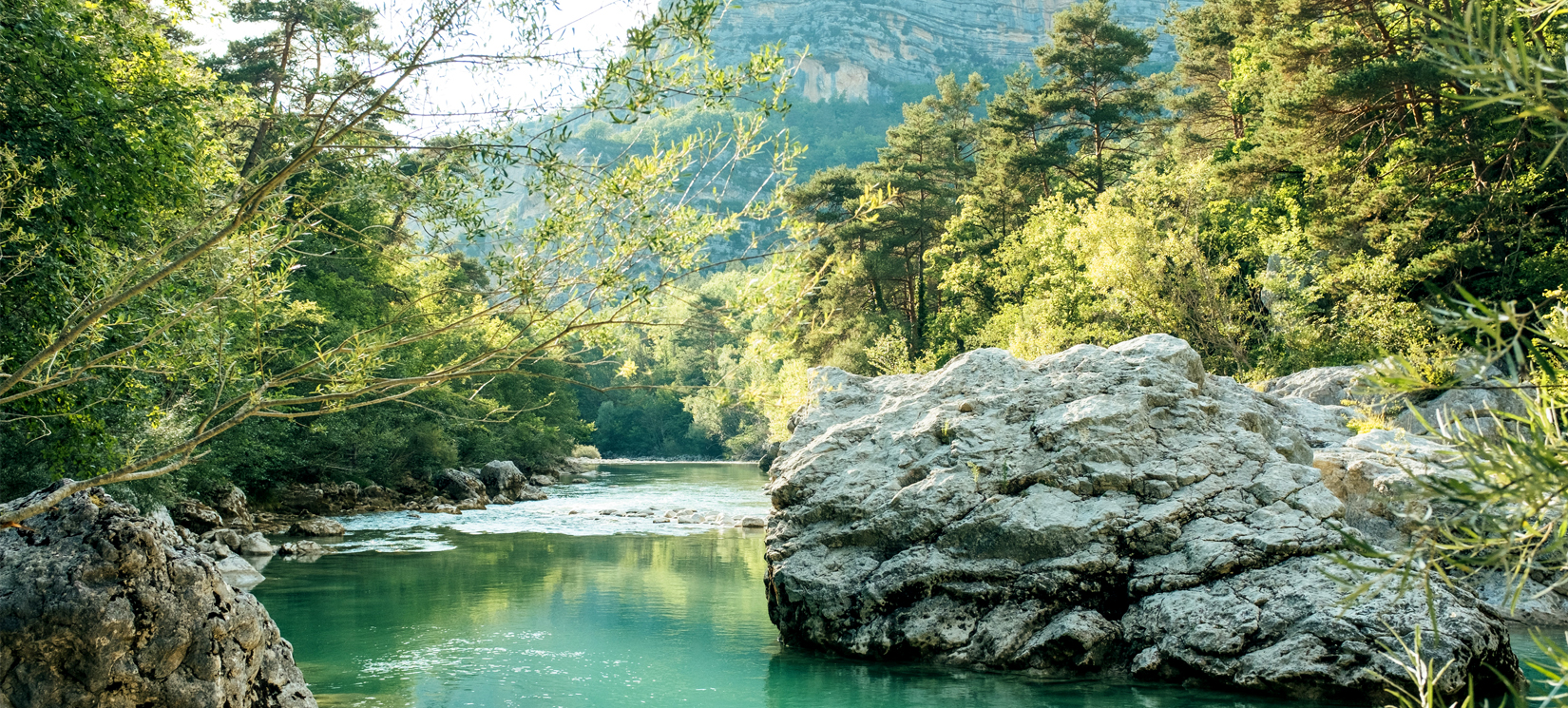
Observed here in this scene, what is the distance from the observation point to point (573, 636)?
39.4 ft

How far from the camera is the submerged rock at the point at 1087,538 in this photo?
9.13 metres

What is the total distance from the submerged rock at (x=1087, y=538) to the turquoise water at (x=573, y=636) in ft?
1.53

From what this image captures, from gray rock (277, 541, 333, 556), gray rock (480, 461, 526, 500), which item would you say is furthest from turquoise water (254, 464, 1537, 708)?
gray rock (480, 461, 526, 500)

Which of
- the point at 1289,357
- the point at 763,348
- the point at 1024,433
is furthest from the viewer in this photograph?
the point at 1289,357

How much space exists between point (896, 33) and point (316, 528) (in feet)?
529

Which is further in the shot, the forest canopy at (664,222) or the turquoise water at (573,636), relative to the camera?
the turquoise water at (573,636)

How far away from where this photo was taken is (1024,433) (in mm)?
11523

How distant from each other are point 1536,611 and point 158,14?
16.6 metres

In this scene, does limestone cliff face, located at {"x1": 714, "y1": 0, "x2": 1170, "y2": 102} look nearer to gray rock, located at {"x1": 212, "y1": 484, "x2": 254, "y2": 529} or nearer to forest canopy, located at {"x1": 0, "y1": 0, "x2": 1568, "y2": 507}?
forest canopy, located at {"x1": 0, "y1": 0, "x2": 1568, "y2": 507}

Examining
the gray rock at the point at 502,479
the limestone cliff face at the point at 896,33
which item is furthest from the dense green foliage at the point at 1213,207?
the limestone cliff face at the point at 896,33

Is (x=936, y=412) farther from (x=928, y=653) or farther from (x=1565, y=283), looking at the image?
(x=1565, y=283)

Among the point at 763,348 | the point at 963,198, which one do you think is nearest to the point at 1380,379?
the point at 763,348

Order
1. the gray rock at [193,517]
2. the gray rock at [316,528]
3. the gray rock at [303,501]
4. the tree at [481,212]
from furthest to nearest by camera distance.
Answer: the gray rock at [303,501], the gray rock at [316,528], the gray rock at [193,517], the tree at [481,212]

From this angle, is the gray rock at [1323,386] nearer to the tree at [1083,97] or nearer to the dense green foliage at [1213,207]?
the dense green foliage at [1213,207]
